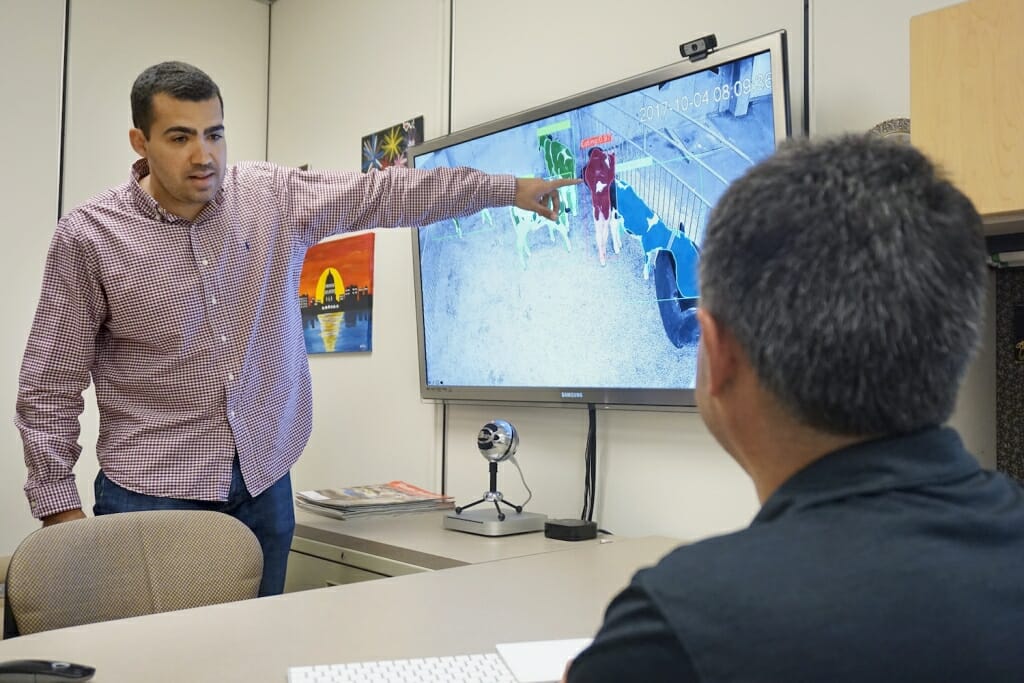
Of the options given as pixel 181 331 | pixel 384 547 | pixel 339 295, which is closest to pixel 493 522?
pixel 384 547

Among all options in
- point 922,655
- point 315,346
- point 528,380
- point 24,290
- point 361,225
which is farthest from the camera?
point 315,346

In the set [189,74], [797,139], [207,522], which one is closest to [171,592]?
[207,522]

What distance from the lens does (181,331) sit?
86.0 inches

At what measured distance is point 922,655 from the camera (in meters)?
0.57

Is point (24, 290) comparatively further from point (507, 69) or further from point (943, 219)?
point (943, 219)

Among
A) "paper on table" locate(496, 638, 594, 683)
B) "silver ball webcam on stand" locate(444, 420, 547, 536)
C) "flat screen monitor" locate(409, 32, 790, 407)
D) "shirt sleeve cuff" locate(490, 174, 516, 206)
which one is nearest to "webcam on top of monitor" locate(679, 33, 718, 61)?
"flat screen monitor" locate(409, 32, 790, 407)

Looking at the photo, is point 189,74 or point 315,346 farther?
point 315,346

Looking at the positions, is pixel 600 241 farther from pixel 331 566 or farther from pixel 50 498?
pixel 50 498

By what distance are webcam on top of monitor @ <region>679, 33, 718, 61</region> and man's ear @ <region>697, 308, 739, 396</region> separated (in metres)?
1.61

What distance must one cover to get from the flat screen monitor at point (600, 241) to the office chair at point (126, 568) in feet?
3.40

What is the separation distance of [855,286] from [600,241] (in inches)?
72.5

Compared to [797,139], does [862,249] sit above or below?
below

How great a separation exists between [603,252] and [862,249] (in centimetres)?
182

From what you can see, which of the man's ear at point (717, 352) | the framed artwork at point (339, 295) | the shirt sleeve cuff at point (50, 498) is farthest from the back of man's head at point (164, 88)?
the man's ear at point (717, 352)
